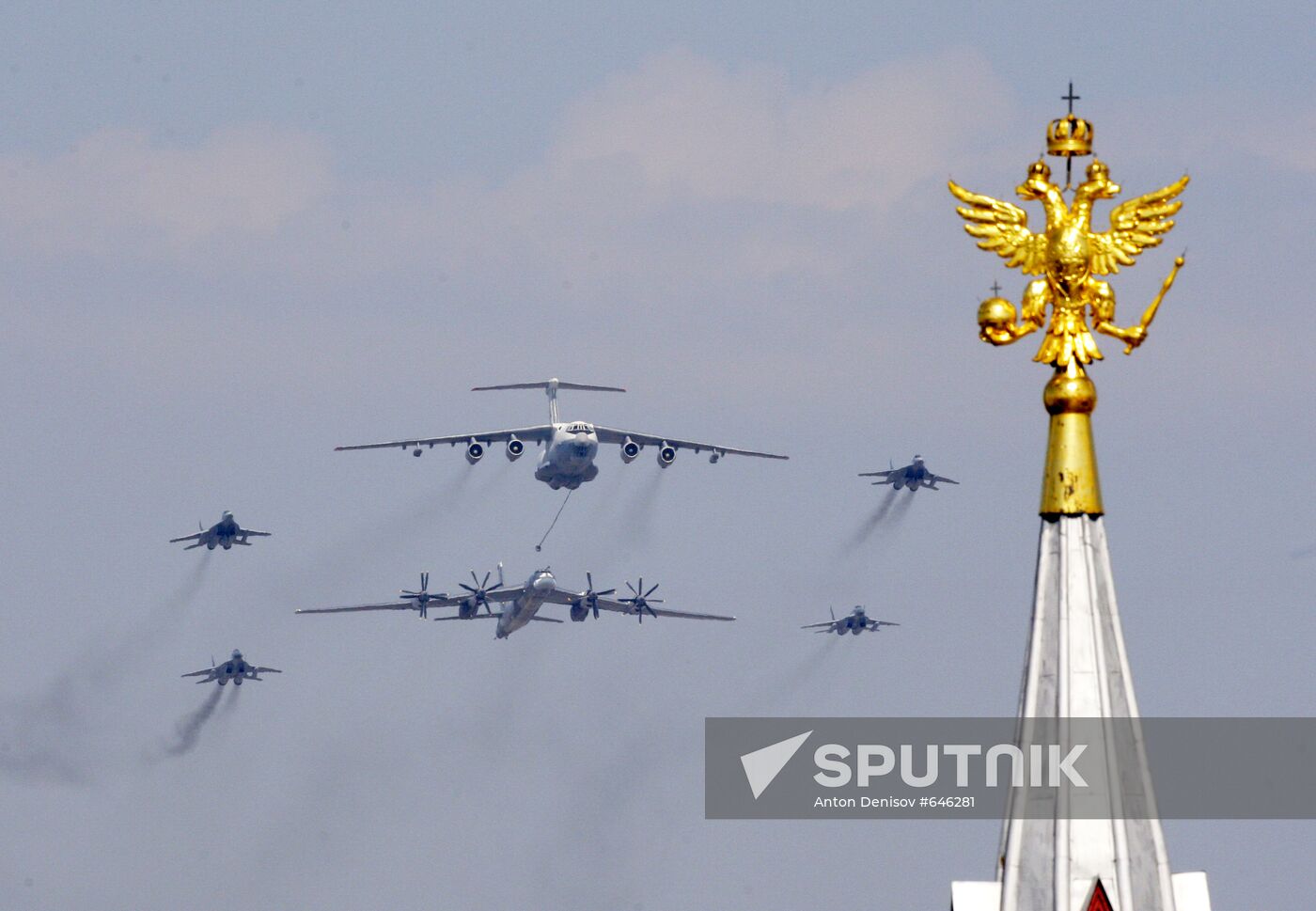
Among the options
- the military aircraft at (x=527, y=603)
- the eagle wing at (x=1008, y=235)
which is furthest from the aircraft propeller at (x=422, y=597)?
the eagle wing at (x=1008, y=235)

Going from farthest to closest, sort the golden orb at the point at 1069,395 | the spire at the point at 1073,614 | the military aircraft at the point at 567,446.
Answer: the military aircraft at the point at 567,446 < the golden orb at the point at 1069,395 < the spire at the point at 1073,614

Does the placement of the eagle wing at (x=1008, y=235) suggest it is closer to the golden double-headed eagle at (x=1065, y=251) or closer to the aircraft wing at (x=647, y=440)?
the golden double-headed eagle at (x=1065, y=251)

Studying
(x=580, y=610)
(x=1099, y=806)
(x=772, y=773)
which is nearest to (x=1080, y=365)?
(x=1099, y=806)

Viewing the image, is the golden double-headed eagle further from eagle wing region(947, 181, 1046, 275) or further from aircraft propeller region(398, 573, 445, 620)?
aircraft propeller region(398, 573, 445, 620)

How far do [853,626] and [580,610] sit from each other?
1954 cm

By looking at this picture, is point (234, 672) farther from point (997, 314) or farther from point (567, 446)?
point (997, 314)

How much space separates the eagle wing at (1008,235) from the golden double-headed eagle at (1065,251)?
0.03ft

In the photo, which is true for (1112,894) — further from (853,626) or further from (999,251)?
(853,626)

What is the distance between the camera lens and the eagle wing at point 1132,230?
32969 millimetres

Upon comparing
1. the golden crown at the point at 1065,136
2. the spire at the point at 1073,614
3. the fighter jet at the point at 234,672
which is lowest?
the spire at the point at 1073,614

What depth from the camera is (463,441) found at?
188 m

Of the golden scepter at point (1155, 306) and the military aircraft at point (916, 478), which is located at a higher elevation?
the military aircraft at point (916, 478)

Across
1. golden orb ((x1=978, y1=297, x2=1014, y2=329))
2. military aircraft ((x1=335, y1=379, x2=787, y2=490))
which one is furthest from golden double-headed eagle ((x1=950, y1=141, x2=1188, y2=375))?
military aircraft ((x1=335, y1=379, x2=787, y2=490))

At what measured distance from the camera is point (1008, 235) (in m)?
33.2
